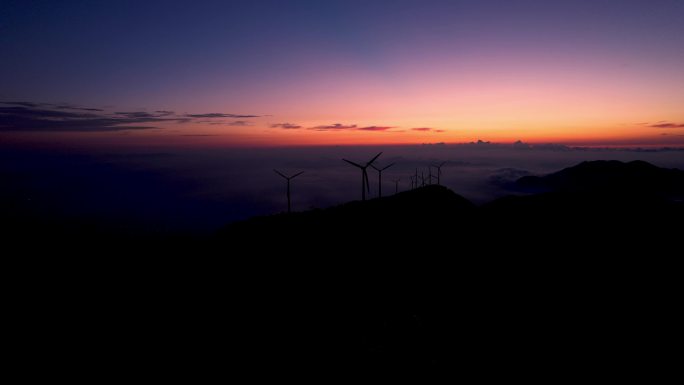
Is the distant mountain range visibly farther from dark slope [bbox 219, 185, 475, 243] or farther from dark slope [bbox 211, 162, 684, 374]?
dark slope [bbox 211, 162, 684, 374]

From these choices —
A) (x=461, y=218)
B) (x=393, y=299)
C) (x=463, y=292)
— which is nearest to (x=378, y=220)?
(x=461, y=218)

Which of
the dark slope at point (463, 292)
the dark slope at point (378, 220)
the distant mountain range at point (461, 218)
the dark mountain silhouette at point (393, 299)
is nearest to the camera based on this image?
the dark mountain silhouette at point (393, 299)

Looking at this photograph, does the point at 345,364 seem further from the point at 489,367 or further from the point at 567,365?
the point at 567,365

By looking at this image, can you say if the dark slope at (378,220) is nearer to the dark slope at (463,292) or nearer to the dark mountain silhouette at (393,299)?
the dark slope at (463,292)

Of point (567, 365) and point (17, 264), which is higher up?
point (567, 365)

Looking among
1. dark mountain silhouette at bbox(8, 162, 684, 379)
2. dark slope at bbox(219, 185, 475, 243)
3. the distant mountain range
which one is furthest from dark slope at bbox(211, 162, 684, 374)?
dark slope at bbox(219, 185, 475, 243)

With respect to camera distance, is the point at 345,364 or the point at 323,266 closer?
the point at 345,364

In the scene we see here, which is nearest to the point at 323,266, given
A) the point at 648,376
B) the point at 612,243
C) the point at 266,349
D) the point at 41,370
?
the point at 266,349

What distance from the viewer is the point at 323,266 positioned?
155 feet

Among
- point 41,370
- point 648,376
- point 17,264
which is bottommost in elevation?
point 17,264

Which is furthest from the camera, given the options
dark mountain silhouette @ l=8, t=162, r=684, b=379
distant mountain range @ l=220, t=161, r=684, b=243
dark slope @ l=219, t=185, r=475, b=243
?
dark slope @ l=219, t=185, r=475, b=243

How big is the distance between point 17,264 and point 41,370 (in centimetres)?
9949

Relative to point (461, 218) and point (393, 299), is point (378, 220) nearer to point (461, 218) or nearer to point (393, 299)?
point (461, 218)

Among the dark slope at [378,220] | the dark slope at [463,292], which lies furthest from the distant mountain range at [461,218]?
the dark slope at [463,292]
